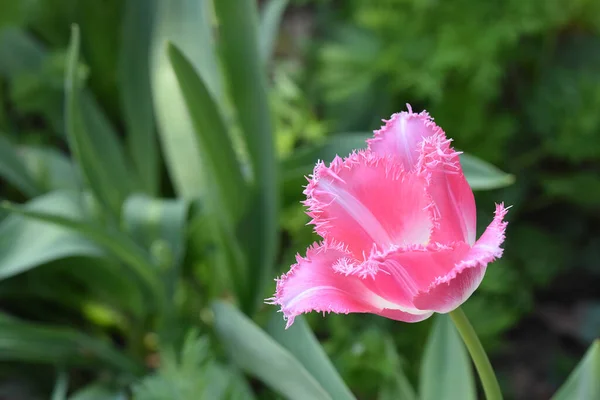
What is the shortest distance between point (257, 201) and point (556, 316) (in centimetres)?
61

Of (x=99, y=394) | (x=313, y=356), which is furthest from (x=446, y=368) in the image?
(x=99, y=394)

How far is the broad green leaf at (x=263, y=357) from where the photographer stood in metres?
0.47

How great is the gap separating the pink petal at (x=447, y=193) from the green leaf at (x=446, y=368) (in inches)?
11.5

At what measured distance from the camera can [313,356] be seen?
1.73ft

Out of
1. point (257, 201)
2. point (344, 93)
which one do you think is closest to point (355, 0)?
point (344, 93)

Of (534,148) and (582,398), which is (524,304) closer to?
(534,148)

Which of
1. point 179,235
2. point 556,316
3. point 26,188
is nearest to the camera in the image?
point 179,235

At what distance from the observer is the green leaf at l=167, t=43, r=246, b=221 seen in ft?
2.09

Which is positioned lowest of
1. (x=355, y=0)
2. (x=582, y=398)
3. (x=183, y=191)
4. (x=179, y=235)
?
(x=582, y=398)

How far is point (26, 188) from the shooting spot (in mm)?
831

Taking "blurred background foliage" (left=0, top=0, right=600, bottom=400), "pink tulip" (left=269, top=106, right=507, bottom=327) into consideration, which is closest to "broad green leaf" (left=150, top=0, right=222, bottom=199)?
"blurred background foliage" (left=0, top=0, right=600, bottom=400)

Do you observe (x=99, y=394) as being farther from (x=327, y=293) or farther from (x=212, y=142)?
(x=327, y=293)

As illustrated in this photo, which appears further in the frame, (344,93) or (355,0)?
(355,0)

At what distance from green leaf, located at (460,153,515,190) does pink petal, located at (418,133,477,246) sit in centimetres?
29
